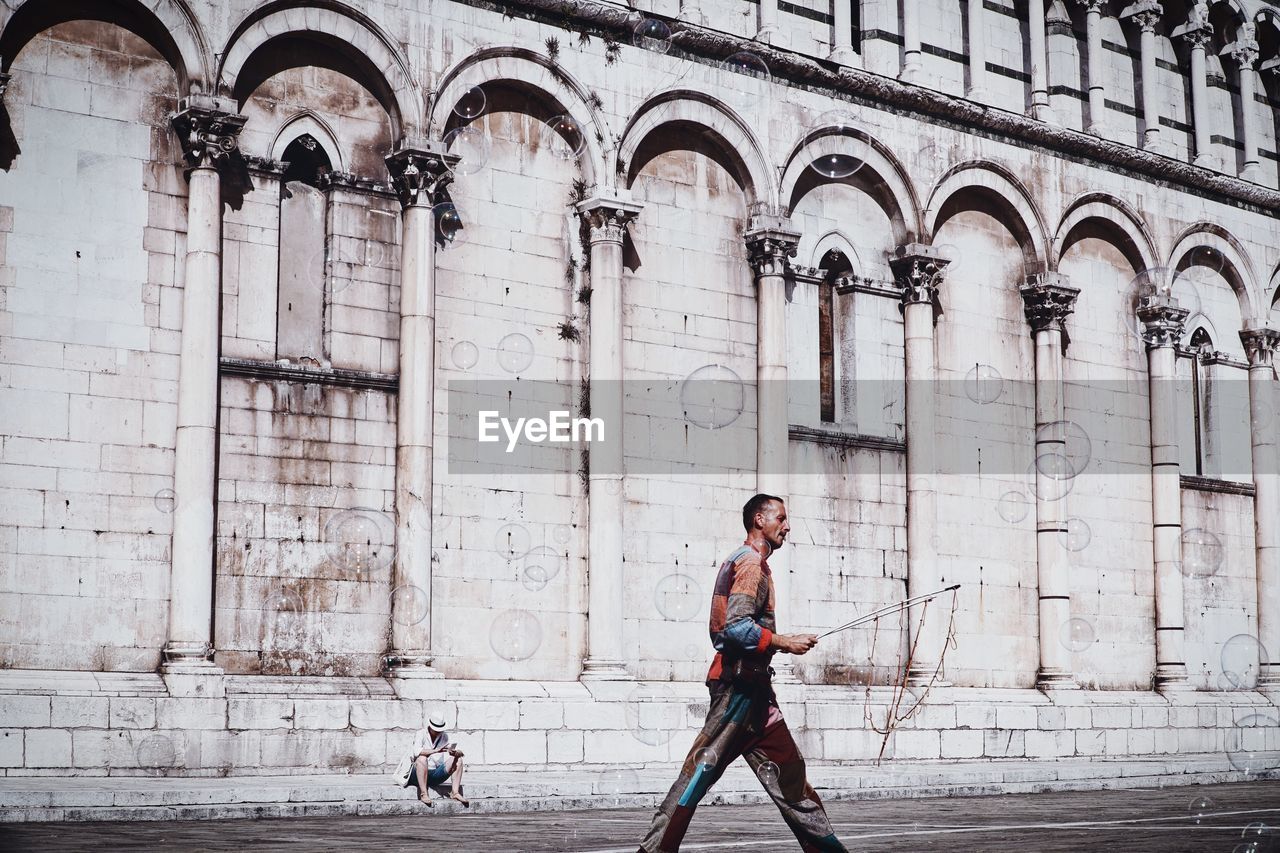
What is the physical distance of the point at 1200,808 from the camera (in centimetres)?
1770

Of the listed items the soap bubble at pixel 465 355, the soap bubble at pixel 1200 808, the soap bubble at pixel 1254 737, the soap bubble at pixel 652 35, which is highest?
the soap bubble at pixel 652 35

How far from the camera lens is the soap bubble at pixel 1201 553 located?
30.6 meters

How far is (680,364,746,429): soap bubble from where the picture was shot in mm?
24172

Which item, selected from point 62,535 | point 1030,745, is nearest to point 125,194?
point 62,535

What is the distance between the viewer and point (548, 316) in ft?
75.2

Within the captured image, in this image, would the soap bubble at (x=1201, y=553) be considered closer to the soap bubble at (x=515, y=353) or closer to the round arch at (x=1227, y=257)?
the round arch at (x=1227, y=257)

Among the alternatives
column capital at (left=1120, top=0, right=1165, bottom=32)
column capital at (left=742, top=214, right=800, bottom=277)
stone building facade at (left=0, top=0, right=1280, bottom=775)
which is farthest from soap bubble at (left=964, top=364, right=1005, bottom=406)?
column capital at (left=1120, top=0, right=1165, bottom=32)

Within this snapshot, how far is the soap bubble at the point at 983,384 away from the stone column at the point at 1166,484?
3816 millimetres

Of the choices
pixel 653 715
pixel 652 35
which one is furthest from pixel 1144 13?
pixel 653 715

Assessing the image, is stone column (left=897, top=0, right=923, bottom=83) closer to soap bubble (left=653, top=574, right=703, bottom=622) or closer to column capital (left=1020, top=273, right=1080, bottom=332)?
column capital (left=1020, top=273, right=1080, bottom=332)

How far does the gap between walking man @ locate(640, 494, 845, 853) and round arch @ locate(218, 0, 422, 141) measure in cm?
1256

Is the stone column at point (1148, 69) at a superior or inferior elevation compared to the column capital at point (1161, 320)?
superior

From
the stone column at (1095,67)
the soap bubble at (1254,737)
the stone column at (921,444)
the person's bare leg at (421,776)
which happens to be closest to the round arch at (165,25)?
the person's bare leg at (421,776)

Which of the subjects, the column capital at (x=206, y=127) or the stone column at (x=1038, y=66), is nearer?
the column capital at (x=206, y=127)
